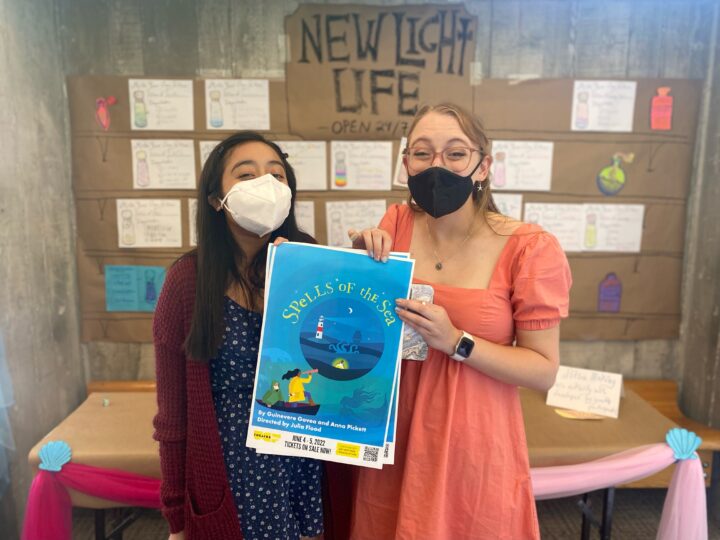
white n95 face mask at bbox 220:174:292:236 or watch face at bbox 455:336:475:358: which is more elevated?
white n95 face mask at bbox 220:174:292:236

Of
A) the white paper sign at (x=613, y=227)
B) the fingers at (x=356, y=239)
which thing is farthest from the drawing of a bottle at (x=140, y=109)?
the white paper sign at (x=613, y=227)

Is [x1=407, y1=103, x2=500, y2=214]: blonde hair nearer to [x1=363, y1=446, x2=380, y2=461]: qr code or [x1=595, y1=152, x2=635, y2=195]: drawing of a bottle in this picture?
[x1=363, y1=446, x2=380, y2=461]: qr code

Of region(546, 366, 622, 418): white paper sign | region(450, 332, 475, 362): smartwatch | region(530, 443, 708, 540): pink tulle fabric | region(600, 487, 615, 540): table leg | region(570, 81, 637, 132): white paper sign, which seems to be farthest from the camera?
region(570, 81, 637, 132): white paper sign

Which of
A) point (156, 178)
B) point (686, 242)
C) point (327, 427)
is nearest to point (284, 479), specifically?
point (327, 427)

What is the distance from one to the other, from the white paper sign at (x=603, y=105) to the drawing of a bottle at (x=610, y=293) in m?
0.80

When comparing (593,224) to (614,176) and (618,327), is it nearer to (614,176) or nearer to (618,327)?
(614,176)

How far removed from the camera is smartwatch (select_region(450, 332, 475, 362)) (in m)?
1.08

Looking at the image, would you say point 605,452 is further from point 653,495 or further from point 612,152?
Answer: point 612,152

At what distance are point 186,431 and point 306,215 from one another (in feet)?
5.03

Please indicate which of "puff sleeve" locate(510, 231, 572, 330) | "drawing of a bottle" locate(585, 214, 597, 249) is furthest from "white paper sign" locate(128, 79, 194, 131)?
"drawing of a bottle" locate(585, 214, 597, 249)

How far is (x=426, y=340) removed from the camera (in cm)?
110

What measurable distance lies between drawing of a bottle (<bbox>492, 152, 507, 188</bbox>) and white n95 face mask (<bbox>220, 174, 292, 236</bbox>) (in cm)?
168

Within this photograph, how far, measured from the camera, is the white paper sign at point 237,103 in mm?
2428

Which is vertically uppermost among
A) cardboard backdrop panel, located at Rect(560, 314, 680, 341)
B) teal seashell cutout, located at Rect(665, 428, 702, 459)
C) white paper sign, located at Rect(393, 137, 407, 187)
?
white paper sign, located at Rect(393, 137, 407, 187)
